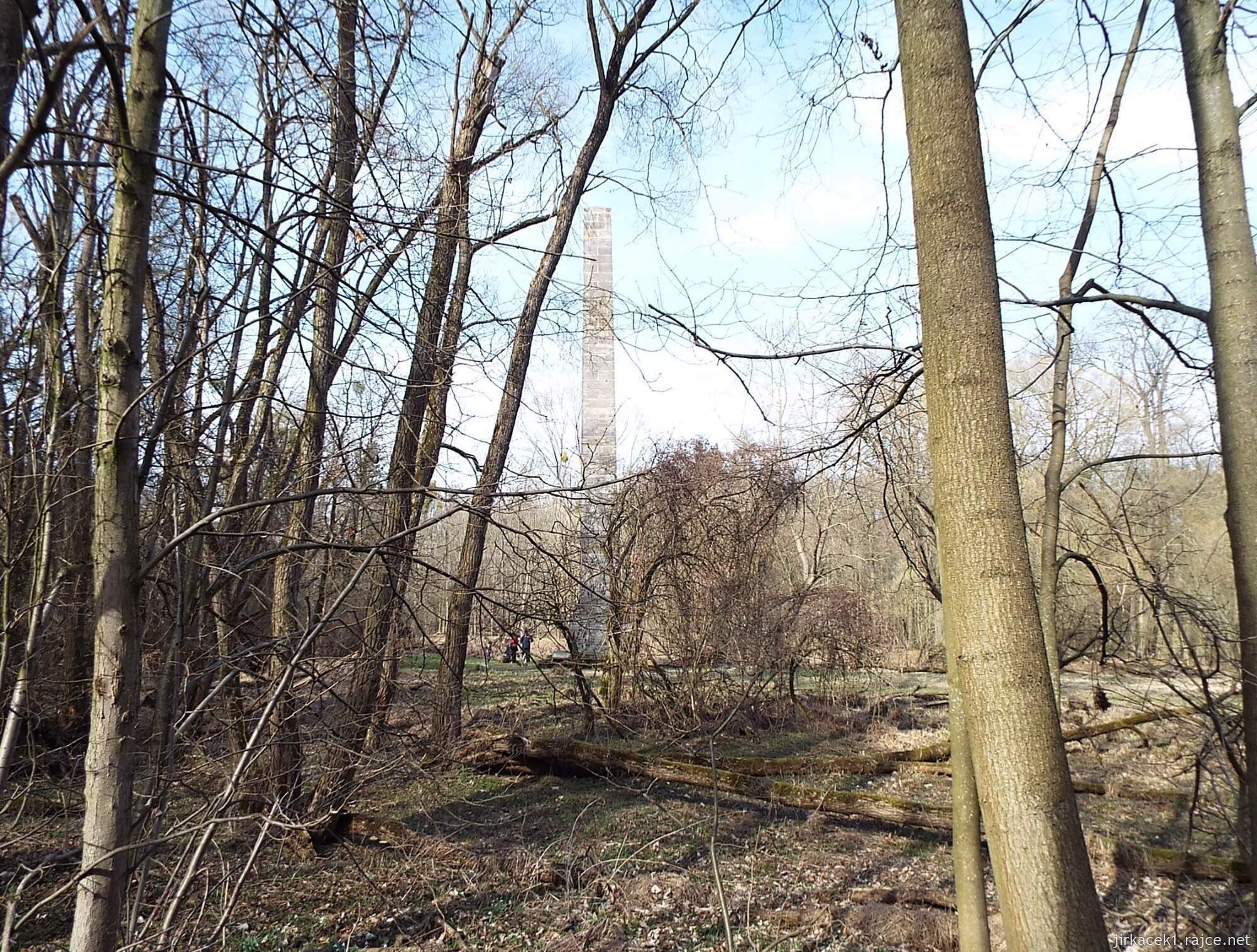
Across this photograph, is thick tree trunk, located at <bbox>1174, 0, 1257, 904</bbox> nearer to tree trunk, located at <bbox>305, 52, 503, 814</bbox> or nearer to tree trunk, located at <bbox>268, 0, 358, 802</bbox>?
tree trunk, located at <bbox>305, 52, 503, 814</bbox>

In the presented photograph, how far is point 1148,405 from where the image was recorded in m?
8.23

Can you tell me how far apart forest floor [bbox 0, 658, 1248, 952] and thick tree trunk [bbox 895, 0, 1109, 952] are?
6.84ft

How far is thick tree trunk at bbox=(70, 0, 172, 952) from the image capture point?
8.37ft

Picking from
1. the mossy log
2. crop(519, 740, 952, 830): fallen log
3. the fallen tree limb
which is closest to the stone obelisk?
crop(519, 740, 952, 830): fallen log

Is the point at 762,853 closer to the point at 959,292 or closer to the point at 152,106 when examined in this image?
the point at 959,292

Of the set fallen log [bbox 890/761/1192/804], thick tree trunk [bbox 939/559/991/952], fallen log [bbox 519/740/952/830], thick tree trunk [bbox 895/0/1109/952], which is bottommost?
fallen log [bbox 890/761/1192/804]

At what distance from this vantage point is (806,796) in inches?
312

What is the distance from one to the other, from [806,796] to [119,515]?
710 centimetres

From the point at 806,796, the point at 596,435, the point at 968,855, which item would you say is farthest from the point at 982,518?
the point at 596,435

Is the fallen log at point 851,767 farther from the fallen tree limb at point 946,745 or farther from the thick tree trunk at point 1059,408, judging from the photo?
the thick tree trunk at point 1059,408

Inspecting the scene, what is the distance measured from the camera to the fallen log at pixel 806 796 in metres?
5.59

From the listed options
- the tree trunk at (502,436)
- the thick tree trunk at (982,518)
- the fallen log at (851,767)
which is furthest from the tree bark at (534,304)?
the thick tree trunk at (982,518)

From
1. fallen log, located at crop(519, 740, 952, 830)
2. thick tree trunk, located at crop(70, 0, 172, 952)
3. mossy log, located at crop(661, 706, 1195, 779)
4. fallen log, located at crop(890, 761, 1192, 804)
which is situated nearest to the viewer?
thick tree trunk, located at crop(70, 0, 172, 952)

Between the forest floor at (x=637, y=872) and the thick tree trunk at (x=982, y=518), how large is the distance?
208cm
